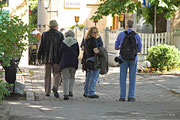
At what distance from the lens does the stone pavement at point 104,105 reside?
827 centimetres

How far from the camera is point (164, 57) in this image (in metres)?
16.9

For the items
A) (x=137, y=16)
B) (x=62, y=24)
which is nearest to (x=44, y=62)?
(x=137, y=16)

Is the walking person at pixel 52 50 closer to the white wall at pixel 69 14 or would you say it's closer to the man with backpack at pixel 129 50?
the man with backpack at pixel 129 50

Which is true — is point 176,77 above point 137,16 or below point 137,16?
below

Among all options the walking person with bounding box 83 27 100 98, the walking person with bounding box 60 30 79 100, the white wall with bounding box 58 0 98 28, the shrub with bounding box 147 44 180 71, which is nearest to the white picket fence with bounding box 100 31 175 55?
the shrub with bounding box 147 44 180 71

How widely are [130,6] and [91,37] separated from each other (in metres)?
5.95

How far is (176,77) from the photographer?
623 inches

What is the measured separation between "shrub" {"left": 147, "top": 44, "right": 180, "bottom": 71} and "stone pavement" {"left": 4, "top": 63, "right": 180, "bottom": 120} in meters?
3.06

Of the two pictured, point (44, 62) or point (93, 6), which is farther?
point (93, 6)

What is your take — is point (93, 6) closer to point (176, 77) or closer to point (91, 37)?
point (176, 77)

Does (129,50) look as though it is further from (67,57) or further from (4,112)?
(4,112)

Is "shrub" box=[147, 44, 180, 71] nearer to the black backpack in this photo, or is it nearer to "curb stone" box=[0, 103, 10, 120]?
the black backpack

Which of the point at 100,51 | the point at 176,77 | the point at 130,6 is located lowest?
the point at 176,77

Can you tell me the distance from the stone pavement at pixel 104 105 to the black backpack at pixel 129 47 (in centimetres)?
105
